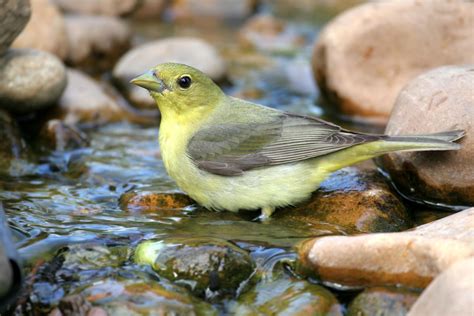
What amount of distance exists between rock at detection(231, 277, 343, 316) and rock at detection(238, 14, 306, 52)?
8.84 meters

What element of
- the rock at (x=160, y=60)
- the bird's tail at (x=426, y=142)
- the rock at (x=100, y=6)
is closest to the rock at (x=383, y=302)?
the bird's tail at (x=426, y=142)

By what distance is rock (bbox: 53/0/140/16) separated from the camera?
43.2 feet

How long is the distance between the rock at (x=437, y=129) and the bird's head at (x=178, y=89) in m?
1.69

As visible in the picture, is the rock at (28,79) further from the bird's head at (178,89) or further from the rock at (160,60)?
the bird's head at (178,89)

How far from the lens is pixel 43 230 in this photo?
236 inches

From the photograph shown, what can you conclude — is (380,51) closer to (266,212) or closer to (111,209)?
(266,212)

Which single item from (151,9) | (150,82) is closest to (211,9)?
(151,9)

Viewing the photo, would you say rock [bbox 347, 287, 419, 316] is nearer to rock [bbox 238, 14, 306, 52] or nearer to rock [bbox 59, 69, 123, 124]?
rock [bbox 59, 69, 123, 124]

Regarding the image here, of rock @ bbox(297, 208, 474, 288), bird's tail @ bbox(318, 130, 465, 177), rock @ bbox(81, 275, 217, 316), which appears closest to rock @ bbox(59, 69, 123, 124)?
bird's tail @ bbox(318, 130, 465, 177)

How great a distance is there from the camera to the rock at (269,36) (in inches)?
551

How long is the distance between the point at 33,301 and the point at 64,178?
2.79 metres

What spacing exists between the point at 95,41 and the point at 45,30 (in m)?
1.27

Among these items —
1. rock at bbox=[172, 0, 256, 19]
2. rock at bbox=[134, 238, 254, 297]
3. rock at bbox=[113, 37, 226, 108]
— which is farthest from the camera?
rock at bbox=[172, 0, 256, 19]

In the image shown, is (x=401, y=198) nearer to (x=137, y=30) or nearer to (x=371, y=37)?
(x=371, y=37)
